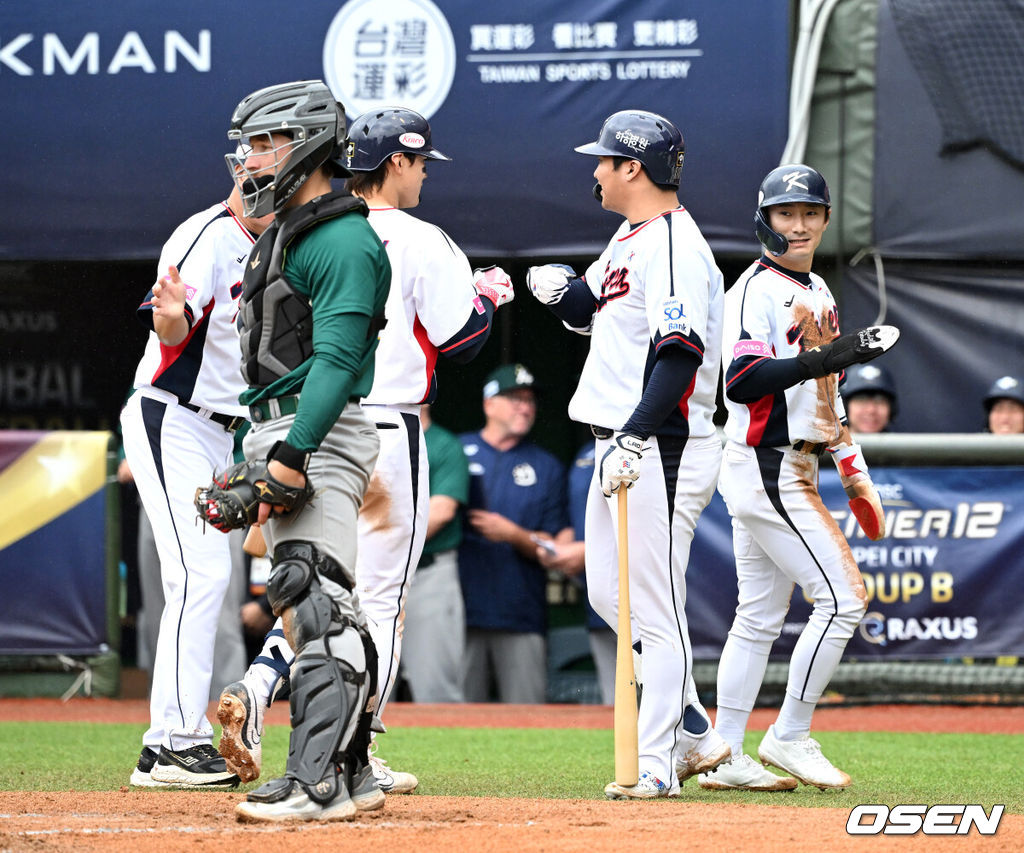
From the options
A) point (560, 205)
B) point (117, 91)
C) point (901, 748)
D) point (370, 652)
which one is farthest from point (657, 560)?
point (117, 91)

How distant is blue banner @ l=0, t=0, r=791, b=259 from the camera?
9.30 meters

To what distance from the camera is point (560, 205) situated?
9445 millimetres

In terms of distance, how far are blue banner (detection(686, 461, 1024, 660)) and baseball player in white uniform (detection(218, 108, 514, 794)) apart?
12.0 ft

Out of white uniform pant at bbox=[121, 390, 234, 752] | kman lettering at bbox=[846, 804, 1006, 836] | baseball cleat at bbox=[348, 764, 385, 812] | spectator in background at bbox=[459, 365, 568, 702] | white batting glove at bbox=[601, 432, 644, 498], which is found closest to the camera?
kman lettering at bbox=[846, 804, 1006, 836]

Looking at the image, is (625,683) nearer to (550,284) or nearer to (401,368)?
(401,368)

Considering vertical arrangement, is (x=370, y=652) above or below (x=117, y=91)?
below

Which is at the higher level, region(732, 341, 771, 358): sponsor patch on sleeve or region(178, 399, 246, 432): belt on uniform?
region(732, 341, 771, 358): sponsor patch on sleeve

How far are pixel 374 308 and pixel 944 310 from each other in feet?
20.4

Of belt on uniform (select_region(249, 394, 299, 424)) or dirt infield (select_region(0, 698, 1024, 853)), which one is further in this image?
belt on uniform (select_region(249, 394, 299, 424))

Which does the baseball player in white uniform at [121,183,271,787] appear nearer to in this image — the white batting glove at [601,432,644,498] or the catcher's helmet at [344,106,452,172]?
the catcher's helmet at [344,106,452,172]

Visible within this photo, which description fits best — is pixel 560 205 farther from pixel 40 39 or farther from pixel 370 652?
pixel 370 652

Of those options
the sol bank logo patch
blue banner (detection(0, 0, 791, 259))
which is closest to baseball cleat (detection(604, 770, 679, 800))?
blue banner (detection(0, 0, 791, 259))

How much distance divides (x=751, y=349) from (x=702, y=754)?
132 cm

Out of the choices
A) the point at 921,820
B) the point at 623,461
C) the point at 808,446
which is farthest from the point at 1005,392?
the point at 921,820
